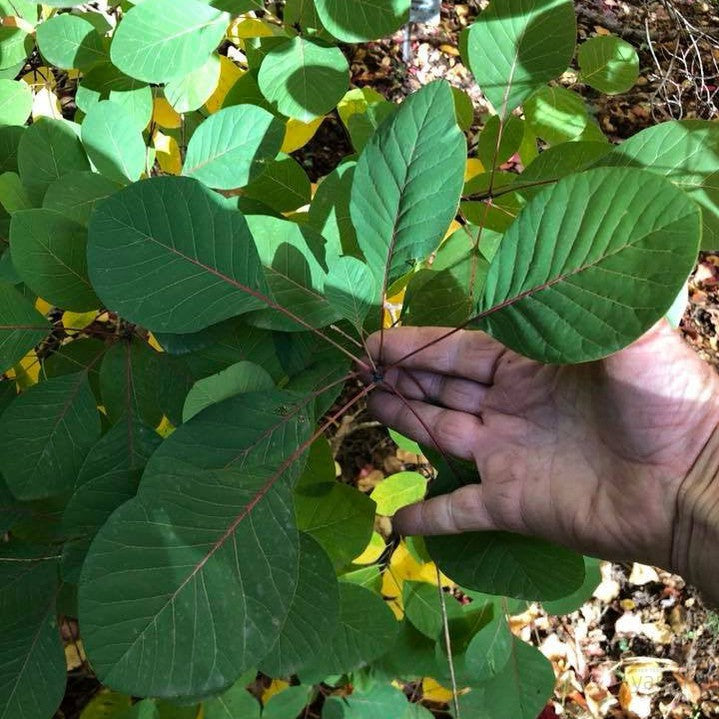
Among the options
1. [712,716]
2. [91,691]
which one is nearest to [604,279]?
[91,691]

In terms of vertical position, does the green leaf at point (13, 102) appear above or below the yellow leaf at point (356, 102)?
above

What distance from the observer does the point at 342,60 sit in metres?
1.13

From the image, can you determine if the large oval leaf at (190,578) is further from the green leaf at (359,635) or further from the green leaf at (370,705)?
the green leaf at (370,705)

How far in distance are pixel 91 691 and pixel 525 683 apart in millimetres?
1184

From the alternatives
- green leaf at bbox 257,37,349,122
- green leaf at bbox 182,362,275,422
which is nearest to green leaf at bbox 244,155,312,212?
green leaf at bbox 257,37,349,122

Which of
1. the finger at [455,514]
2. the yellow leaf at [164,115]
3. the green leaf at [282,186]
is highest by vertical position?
the yellow leaf at [164,115]

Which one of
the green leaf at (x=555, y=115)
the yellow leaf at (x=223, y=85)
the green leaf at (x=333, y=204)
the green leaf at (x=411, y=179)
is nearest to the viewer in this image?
the green leaf at (x=411, y=179)

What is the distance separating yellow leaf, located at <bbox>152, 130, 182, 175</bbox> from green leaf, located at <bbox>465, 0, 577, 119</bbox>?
2.31 ft

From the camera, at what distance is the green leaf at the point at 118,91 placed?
118cm

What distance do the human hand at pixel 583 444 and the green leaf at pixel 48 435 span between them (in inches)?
17.8

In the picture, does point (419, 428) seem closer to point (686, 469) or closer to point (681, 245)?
point (686, 469)

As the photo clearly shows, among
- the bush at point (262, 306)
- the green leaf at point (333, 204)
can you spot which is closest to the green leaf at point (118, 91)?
the bush at point (262, 306)

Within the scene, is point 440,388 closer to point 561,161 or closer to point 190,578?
point 561,161

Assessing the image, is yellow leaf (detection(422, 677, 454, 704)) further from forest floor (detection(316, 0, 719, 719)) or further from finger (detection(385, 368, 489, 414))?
finger (detection(385, 368, 489, 414))
